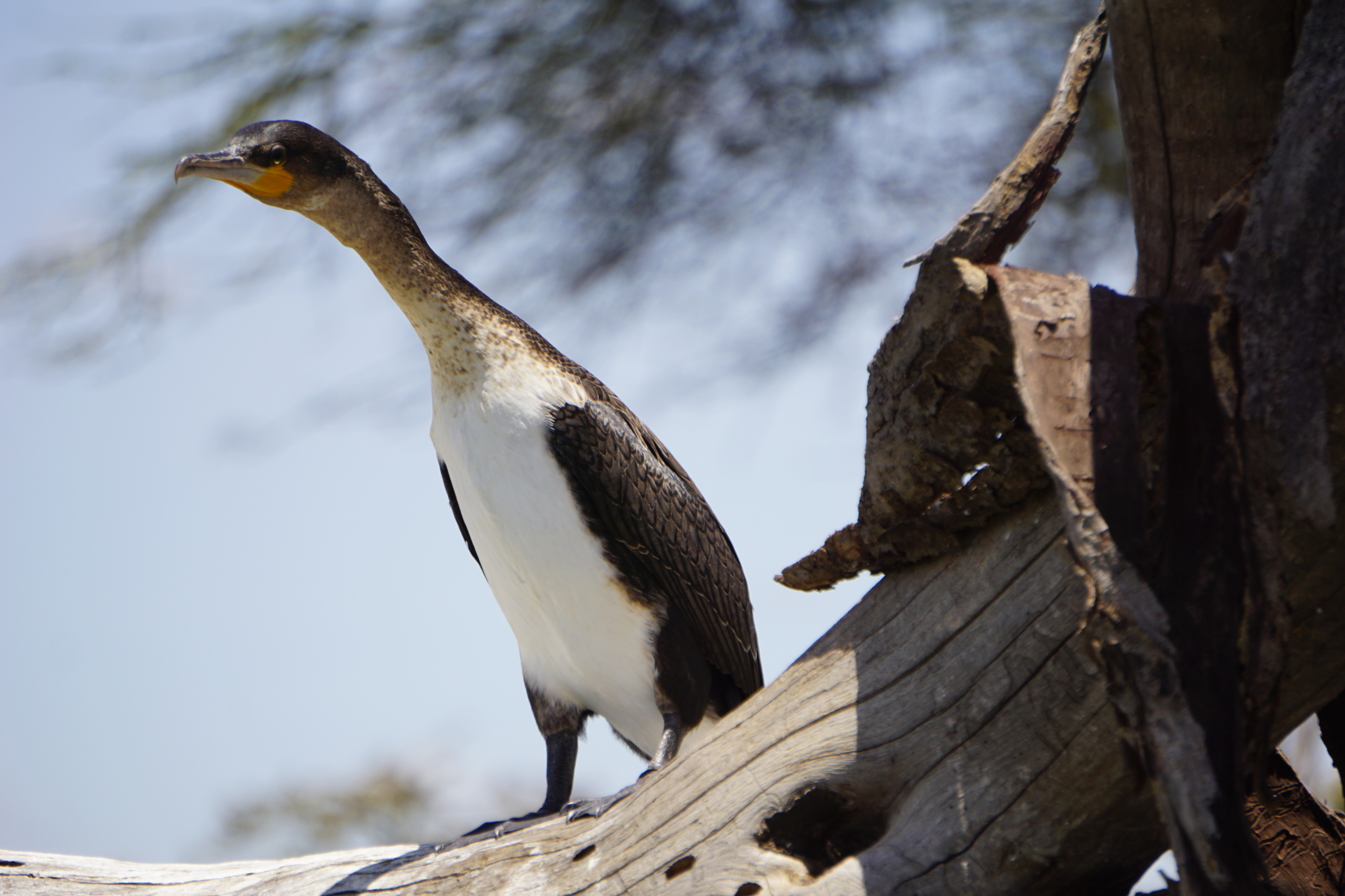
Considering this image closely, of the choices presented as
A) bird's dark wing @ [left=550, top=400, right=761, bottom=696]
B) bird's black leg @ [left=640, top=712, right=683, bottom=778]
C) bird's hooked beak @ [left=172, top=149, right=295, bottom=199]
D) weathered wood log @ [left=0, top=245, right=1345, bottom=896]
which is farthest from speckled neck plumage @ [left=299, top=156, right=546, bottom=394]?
weathered wood log @ [left=0, top=245, right=1345, bottom=896]

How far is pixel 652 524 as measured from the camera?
289 cm

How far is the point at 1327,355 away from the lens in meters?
1.45

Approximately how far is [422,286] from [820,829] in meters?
1.74

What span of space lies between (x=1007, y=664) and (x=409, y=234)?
1986mm

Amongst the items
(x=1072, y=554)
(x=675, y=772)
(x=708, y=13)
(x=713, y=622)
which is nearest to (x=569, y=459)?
(x=713, y=622)

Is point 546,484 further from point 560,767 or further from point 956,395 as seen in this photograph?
point 956,395

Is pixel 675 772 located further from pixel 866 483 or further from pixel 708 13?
pixel 708 13

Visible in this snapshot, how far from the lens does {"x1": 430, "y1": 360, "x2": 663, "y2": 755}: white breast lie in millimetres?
2797

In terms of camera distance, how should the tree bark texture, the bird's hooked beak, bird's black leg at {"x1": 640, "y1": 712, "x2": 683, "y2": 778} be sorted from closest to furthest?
the tree bark texture, bird's black leg at {"x1": 640, "y1": 712, "x2": 683, "y2": 778}, the bird's hooked beak

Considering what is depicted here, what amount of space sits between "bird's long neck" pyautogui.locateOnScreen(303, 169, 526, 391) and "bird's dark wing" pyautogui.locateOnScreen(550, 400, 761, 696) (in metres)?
0.29

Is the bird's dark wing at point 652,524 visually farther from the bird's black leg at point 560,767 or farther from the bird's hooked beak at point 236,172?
the bird's hooked beak at point 236,172

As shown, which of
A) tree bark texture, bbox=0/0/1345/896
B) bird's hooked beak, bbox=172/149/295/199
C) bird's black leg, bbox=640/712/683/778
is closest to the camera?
tree bark texture, bbox=0/0/1345/896

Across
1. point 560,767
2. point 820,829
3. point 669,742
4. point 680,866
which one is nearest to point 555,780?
point 560,767

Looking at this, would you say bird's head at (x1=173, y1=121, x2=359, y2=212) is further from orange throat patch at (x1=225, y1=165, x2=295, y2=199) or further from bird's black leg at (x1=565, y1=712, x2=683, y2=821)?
bird's black leg at (x1=565, y1=712, x2=683, y2=821)
